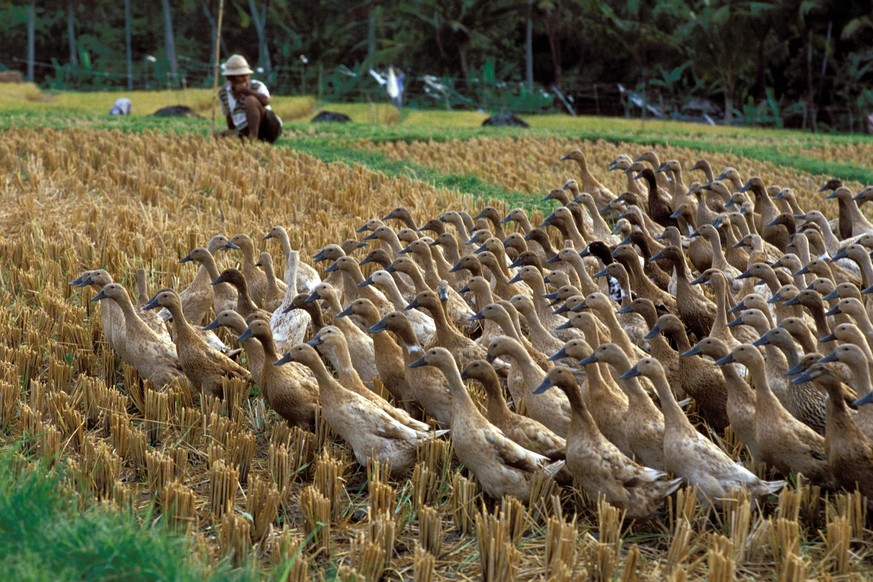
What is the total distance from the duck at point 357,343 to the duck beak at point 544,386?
1.32 meters

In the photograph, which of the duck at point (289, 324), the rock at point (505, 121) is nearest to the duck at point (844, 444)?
the duck at point (289, 324)

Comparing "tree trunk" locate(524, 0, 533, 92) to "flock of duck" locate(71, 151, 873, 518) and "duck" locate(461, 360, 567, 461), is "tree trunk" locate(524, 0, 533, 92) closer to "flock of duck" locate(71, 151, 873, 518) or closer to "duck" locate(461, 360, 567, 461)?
"flock of duck" locate(71, 151, 873, 518)

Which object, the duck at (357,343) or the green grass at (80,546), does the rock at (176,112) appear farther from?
the green grass at (80,546)

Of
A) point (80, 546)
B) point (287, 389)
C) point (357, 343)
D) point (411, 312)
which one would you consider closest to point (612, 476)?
point (287, 389)

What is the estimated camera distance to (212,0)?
127 feet

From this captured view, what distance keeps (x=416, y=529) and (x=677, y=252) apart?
3.18 m

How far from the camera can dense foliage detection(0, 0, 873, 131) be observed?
31.7 m

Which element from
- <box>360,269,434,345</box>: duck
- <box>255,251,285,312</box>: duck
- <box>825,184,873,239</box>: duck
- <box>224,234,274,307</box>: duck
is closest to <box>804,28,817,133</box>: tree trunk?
<box>825,184,873,239</box>: duck

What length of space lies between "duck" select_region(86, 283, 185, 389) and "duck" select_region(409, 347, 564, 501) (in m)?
1.92

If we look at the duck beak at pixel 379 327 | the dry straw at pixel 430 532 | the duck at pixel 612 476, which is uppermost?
the duck beak at pixel 379 327

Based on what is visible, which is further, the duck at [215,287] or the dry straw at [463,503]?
the duck at [215,287]

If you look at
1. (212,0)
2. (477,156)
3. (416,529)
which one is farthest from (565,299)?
(212,0)

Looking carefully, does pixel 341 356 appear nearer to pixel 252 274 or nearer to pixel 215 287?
pixel 215 287

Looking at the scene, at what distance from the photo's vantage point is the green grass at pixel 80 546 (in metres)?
2.97
